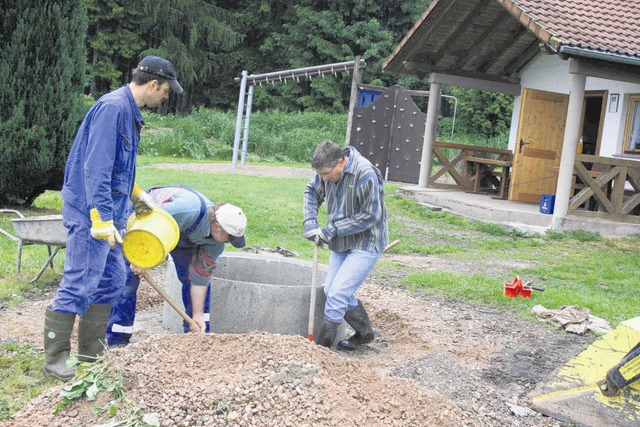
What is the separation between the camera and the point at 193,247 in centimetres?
511

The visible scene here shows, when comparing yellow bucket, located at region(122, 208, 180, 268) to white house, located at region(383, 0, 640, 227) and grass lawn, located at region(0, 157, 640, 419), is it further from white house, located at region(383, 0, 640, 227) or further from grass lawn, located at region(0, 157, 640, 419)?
white house, located at region(383, 0, 640, 227)

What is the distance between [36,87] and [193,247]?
530cm

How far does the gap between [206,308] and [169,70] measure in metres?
1.66

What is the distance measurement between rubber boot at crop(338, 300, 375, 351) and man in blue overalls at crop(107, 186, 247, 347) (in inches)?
42.9

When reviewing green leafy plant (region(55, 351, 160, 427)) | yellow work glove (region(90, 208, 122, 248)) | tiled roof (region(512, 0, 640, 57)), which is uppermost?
tiled roof (region(512, 0, 640, 57))

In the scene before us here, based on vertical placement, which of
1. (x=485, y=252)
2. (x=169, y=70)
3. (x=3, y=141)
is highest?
(x=169, y=70)

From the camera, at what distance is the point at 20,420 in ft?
12.2

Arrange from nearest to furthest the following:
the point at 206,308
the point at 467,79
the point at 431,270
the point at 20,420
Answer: the point at 20,420 < the point at 206,308 < the point at 431,270 < the point at 467,79

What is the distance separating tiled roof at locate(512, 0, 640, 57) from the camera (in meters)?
10.7

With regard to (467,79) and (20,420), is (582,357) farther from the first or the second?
(467,79)

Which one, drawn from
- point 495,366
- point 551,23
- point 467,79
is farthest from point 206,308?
point 467,79


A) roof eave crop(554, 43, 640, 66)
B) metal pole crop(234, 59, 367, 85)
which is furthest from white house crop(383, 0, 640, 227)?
metal pole crop(234, 59, 367, 85)

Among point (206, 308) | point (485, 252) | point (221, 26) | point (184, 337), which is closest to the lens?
point (184, 337)

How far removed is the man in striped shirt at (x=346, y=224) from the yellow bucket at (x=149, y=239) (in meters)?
1.22
